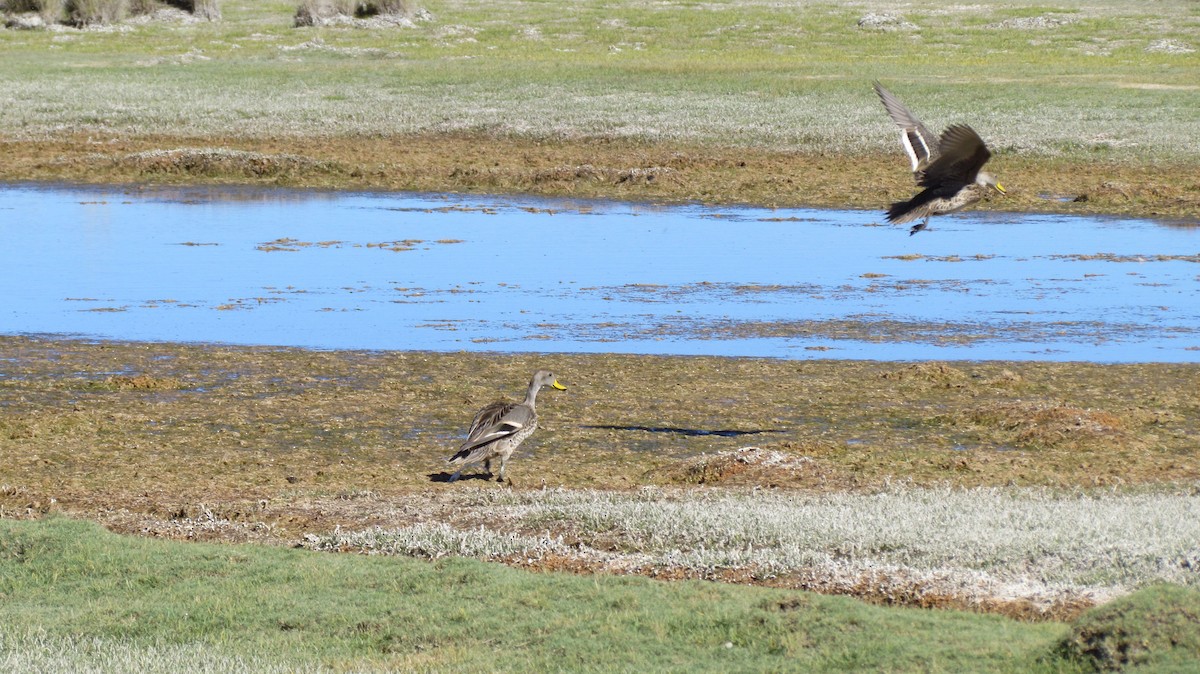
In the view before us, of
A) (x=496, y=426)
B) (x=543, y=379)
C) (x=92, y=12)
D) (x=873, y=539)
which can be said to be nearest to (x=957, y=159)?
(x=543, y=379)

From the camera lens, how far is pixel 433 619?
9.53 m

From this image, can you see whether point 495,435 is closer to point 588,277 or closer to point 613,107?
point 588,277

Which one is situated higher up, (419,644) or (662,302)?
(419,644)

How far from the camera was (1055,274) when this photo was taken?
86.2ft

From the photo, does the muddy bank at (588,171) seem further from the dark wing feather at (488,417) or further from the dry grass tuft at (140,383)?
the dark wing feather at (488,417)

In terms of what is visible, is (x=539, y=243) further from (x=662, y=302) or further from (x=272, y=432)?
(x=272, y=432)


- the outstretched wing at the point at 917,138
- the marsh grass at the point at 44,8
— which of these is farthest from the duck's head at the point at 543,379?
the marsh grass at the point at 44,8

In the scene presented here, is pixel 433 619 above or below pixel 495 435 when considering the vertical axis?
above

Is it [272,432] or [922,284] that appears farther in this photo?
[922,284]

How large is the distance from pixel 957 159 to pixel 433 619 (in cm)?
755

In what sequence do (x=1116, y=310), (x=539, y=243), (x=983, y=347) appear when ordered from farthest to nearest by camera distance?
(x=539, y=243), (x=1116, y=310), (x=983, y=347)

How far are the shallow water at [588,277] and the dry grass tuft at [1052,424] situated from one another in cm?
375

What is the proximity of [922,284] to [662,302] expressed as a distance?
4543mm

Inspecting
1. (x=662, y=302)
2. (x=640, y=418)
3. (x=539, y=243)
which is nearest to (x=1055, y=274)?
(x=662, y=302)
